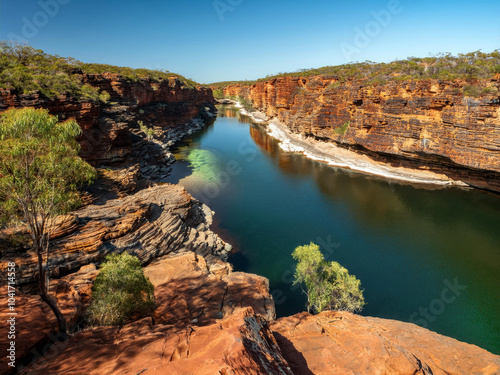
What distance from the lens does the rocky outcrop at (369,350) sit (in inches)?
311

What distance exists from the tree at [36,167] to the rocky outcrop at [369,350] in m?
8.05

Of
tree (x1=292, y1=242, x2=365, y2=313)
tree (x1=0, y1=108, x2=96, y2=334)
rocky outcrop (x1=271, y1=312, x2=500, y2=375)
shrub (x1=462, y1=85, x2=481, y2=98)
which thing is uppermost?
shrub (x1=462, y1=85, x2=481, y2=98)

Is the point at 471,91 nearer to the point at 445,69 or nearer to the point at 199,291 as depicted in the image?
the point at 445,69

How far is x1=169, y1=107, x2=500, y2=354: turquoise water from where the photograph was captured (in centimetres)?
1627

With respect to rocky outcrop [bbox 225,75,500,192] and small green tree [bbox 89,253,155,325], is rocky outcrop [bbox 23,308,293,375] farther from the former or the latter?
rocky outcrop [bbox 225,75,500,192]

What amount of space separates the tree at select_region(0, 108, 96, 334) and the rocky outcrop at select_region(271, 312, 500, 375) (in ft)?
26.4

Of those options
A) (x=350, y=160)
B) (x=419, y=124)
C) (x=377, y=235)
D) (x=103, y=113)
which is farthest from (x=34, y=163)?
(x=350, y=160)

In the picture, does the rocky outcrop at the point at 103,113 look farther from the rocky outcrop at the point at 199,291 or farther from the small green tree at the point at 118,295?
the small green tree at the point at 118,295

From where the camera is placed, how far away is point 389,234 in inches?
950

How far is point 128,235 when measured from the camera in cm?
1622

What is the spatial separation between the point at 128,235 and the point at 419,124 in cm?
3945

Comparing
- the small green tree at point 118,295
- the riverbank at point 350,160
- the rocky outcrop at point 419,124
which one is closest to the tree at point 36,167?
the small green tree at point 118,295

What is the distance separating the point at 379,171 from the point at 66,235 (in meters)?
40.3

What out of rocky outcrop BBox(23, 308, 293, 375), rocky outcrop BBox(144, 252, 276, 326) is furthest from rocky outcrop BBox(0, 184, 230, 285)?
rocky outcrop BBox(23, 308, 293, 375)
